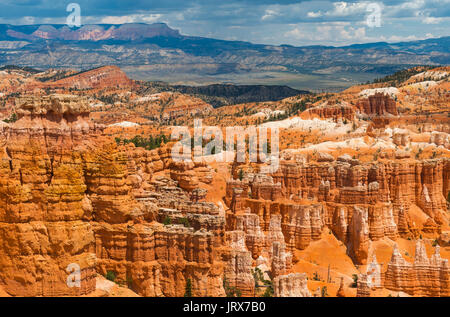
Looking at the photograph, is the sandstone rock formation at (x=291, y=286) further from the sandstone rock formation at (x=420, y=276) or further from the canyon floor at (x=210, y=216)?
the sandstone rock formation at (x=420, y=276)

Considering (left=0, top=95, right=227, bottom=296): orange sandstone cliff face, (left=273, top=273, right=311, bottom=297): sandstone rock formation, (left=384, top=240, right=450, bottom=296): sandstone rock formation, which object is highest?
(left=0, top=95, right=227, bottom=296): orange sandstone cliff face

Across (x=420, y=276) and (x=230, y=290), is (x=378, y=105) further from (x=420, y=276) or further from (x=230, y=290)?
(x=230, y=290)

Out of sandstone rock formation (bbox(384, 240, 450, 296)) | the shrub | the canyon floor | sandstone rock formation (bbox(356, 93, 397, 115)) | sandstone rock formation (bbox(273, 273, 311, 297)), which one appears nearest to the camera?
the canyon floor

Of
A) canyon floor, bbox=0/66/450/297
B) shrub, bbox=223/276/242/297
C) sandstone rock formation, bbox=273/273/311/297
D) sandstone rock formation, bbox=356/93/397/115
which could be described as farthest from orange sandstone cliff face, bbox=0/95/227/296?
sandstone rock formation, bbox=356/93/397/115

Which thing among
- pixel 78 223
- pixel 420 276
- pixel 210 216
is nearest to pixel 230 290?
pixel 210 216

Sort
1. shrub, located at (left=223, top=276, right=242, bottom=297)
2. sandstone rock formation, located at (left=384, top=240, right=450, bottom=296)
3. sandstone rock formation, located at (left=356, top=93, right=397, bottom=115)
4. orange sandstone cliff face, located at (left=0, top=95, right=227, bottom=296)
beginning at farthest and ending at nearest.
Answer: sandstone rock formation, located at (left=356, top=93, right=397, bottom=115)
sandstone rock formation, located at (left=384, top=240, right=450, bottom=296)
shrub, located at (left=223, top=276, right=242, bottom=297)
orange sandstone cliff face, located at (left=0, top=95, right=227, bottom=296)

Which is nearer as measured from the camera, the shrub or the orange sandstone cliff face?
the orange sandstone cliff face

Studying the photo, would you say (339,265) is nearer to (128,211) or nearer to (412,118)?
(128,211)

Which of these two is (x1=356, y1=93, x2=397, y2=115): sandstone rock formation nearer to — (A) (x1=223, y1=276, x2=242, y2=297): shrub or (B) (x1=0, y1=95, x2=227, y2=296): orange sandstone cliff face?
(B) (x1=0, y1=95, x2=227, y2=296): orange sandstone cliff face

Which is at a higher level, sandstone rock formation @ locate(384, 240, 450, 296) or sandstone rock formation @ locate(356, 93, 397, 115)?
sandstone rock formation @ locate(356, 93, 397, 115)
